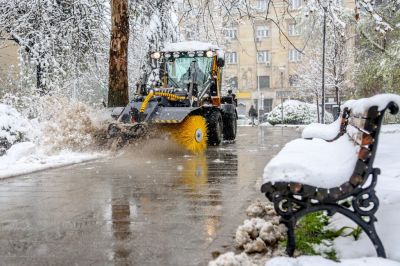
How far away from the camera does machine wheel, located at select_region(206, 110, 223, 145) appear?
47.0ft

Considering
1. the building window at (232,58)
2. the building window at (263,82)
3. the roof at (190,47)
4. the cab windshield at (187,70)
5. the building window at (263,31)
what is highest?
the building window at (263,31)

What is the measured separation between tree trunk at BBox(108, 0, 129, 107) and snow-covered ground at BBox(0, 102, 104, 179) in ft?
8.63

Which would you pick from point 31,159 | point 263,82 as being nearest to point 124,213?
point 31,159

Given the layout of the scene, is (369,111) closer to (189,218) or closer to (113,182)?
(189,218)

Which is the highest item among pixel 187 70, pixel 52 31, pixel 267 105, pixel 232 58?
pixel 232 58

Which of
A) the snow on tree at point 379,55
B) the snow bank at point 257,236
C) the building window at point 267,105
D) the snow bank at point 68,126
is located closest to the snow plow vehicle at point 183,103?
the snow bank at point 68,126

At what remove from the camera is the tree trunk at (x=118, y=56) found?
14.5 metres

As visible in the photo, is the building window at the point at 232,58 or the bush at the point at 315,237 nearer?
the bush at the point at 315,237

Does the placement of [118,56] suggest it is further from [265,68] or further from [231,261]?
[265,68]

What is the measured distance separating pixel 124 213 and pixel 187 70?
10.3 metres

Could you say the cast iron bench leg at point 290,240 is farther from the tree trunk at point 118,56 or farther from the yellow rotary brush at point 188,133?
the tree trunk at point 118,56

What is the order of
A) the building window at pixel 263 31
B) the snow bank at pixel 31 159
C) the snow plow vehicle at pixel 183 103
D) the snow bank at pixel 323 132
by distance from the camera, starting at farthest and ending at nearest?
the building window at pixel 263 31, the snow plow vehicle at pixel 183 103, the snow bank at pixel 31 159, the snow bank at pixel 323 132

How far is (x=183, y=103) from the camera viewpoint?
13398 mm

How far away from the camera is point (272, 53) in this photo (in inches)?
2486
